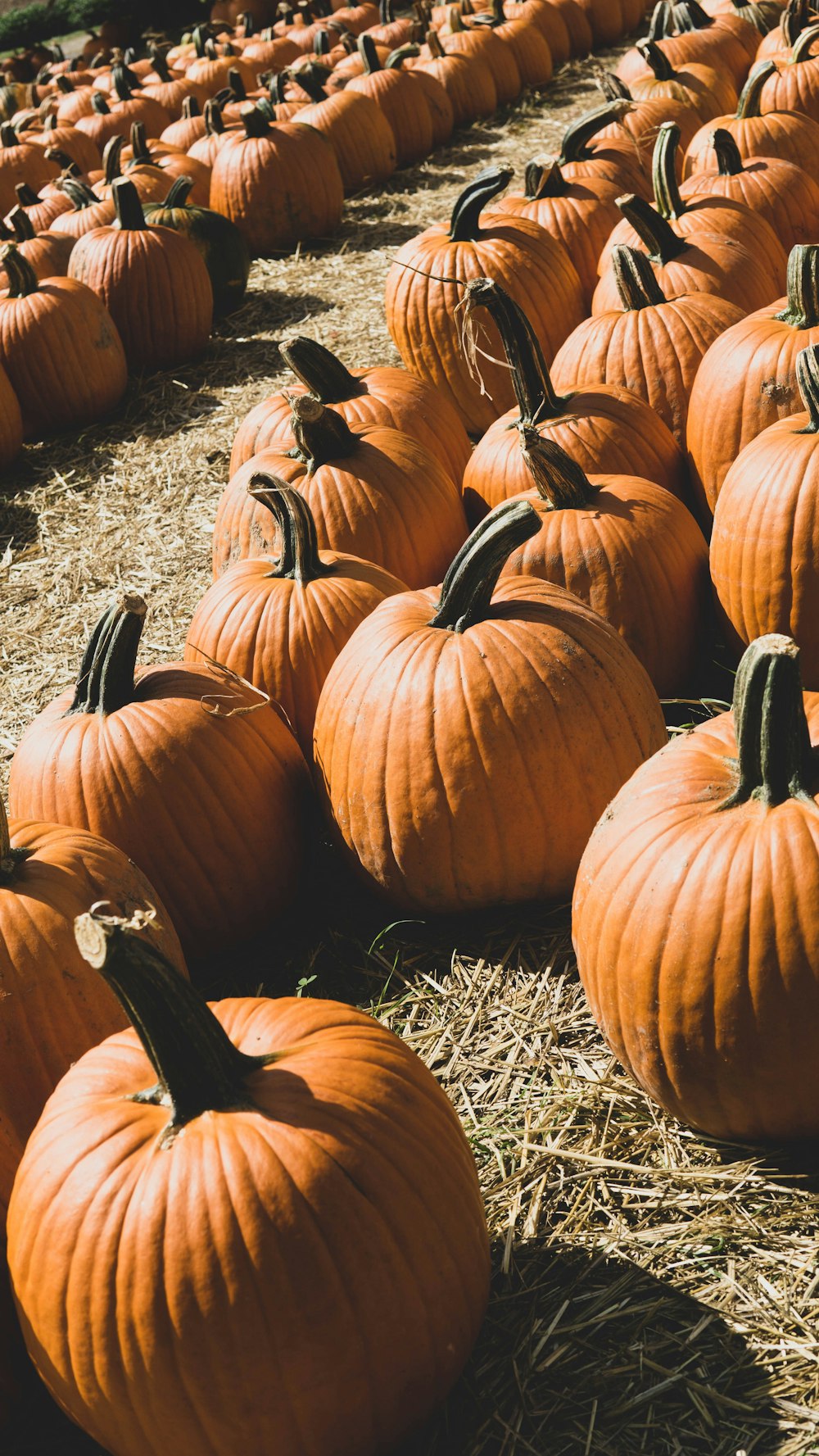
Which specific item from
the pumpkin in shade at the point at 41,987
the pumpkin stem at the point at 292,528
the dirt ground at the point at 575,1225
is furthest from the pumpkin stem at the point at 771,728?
the pumpkin stem at the point at 292,528

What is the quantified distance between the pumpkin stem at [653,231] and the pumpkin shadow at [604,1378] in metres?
3.81

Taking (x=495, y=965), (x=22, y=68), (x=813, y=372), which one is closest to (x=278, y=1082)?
(x=495, y=965)

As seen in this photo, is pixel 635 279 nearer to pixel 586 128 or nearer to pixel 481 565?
pixel 481 565

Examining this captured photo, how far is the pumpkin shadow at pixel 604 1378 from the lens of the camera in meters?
2.18

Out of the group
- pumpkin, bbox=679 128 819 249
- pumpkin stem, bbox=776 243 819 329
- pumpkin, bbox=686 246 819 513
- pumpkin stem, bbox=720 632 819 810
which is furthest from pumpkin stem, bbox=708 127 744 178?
pumpkin stem, bbox=720 632 819 810

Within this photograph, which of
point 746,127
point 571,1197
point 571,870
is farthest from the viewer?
point 746,127

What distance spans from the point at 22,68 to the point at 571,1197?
22.4 metres

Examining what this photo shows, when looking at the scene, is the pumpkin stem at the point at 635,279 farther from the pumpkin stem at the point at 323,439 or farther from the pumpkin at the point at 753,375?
the pumpkin stem at the point at 323,439

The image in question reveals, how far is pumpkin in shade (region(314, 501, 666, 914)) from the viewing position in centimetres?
327

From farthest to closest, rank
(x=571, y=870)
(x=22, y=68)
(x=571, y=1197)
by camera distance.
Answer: (x=22, y=68), (x=571, y=870), (x=571, y=1197)

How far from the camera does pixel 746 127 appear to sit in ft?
23.2

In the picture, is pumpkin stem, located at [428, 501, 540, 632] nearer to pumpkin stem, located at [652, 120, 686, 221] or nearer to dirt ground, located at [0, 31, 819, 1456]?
dirt ground, located at [0, 31, 819, 1456]

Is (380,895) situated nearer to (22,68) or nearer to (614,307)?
(614,307)

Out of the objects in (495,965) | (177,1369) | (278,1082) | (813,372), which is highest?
(813,372)
